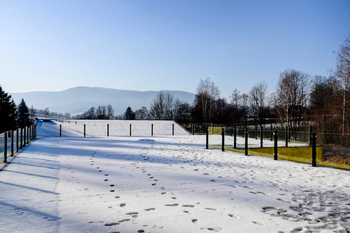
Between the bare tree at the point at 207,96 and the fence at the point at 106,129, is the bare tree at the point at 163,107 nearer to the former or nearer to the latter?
the bare tree at the point at 207,96

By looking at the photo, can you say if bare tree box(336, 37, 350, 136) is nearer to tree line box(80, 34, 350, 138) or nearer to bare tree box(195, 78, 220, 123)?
tree line box(80, 34, 350, 138)

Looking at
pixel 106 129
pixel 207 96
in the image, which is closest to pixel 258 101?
pixel 207 96

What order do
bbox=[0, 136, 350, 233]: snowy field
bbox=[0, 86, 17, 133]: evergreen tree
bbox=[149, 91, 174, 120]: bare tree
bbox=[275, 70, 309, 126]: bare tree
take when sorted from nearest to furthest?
bbox=[0, 136, 350, 233]: snowy field
bbox=[275, 70, 309, 126]: bare tree
bbox=[0, 86, 17, 133]: evergreen tree
bbox=[149, 91, 174, 120]: bare tree

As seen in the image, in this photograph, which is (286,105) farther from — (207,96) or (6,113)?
(6,113)

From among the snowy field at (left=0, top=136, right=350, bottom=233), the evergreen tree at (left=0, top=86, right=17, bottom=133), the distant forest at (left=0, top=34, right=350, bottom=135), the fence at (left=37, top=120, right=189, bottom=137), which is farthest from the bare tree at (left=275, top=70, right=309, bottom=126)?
the evergreen tree at (left=0, top=86, right=17, bottom=133)

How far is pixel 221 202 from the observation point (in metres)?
4.26

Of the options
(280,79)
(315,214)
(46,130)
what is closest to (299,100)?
(280,79)

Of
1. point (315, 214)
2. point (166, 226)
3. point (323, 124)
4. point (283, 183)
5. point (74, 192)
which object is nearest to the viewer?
point (166, 226)

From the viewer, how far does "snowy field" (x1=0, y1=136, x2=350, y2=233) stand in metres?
3.31

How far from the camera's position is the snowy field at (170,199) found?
3307mm

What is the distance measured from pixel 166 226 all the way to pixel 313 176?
190 inches

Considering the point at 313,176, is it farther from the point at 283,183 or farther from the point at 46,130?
the point at 46,130

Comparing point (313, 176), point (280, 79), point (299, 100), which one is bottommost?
point (313, 176)

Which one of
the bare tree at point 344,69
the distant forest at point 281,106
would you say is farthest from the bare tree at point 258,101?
the bare tree at point 344,69
